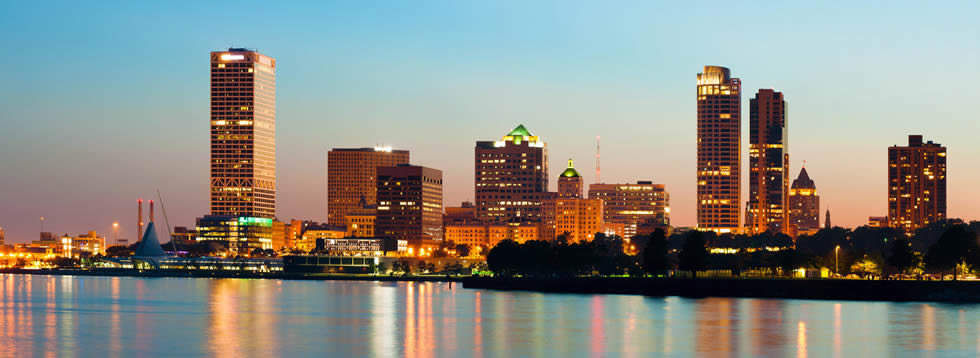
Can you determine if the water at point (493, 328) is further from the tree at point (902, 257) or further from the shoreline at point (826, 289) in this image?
the tree at point (902, 257)

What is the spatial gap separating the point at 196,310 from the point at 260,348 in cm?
5711

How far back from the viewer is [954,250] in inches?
6934

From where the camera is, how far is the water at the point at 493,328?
335 ft

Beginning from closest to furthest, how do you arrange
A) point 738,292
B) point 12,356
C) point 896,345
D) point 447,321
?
point 12,356
point 896,345
point 447,321
point 738,292

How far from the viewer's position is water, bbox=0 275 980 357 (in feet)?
335

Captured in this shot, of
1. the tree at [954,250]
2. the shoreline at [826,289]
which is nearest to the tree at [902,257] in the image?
the tree at [954,250]

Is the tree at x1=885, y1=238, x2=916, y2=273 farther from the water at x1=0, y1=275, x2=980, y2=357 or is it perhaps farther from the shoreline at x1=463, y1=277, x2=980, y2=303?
the water at x1=0, y1=275, x2=980, y2=357

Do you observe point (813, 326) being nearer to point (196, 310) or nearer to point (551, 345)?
→ point (551, 345)

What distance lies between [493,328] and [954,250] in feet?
271

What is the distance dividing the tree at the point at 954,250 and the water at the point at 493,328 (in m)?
15.8

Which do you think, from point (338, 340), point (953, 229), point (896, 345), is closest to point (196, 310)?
point (338, 340)

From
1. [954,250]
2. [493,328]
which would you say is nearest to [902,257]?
[954,250]

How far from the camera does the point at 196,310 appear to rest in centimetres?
15712

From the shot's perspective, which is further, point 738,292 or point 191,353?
point 738,292
